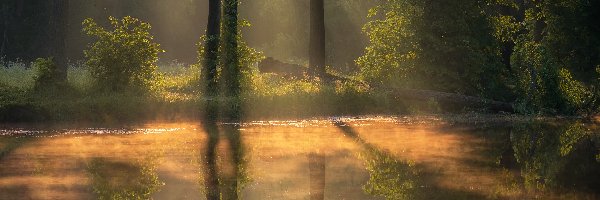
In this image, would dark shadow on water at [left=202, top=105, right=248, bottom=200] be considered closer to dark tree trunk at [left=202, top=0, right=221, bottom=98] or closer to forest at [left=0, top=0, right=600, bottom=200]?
forest at [left=0, top=0, right=600, bottom=200]

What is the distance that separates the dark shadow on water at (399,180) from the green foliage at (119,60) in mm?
11302

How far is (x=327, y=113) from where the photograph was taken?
2358 cm

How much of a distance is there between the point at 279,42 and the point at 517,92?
3580cm

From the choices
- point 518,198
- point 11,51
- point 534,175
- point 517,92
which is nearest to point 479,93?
point 517,92

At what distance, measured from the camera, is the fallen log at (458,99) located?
2498 centimetres

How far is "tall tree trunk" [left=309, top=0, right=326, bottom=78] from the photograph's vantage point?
29.8 m

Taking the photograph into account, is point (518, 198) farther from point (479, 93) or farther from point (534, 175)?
point (479, 93)

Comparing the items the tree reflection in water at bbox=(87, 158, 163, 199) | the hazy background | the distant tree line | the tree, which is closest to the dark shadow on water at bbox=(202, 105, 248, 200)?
the tree reflection in water at bbox=(87, 158, 163, 199)

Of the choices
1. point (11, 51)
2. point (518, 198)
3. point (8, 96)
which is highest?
point (11, 51)

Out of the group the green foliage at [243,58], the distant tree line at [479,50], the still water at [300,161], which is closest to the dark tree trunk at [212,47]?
the green foliage at [243,58]

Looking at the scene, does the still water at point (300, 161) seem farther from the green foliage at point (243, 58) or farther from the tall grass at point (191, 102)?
the green foliage at point (243, 58)

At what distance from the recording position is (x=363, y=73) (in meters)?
29.3

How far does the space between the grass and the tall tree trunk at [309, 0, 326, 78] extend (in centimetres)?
332

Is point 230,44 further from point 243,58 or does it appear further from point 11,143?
point 11,143
